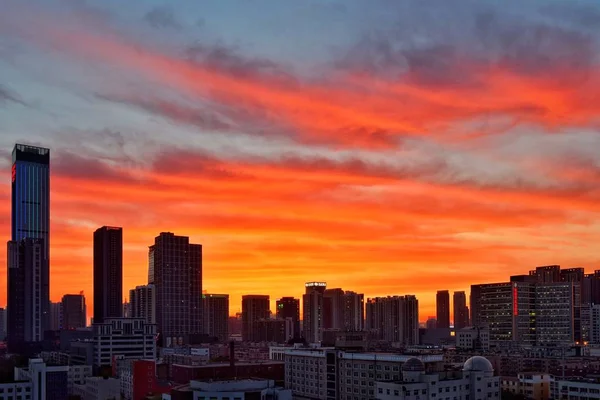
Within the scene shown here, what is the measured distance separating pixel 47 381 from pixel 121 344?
66752 mm

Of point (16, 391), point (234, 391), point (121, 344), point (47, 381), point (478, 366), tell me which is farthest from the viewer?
point (121, 344)

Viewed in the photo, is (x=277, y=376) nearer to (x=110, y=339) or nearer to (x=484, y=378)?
(x=110, y=339)

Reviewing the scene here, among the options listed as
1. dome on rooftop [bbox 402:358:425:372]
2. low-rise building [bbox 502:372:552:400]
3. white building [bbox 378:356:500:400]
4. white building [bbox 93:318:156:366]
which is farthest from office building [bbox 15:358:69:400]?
low-rise building [bbox 502:372:552:400]

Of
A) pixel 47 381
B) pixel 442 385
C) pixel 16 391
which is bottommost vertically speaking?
pixel 16 391

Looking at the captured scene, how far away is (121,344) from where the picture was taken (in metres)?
176

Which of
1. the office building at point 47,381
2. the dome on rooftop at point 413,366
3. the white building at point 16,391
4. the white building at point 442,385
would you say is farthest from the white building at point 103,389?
the white building at point 442,385

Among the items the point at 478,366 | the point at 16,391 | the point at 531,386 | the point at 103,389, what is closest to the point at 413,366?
the point at 478,366

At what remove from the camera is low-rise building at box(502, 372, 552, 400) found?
121500 mm

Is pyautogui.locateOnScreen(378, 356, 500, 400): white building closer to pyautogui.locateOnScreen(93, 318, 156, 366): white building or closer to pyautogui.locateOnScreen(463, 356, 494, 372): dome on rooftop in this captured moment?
pyautogui.locateOnScreen(463, 356, 494, 372): dome on rooftop

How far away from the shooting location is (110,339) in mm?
174500

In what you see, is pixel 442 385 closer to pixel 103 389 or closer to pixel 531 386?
pixel 531 386

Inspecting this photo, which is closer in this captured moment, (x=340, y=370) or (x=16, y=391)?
(x=16, y=391)

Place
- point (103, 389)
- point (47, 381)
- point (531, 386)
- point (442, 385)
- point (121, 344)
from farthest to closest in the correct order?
point (121, 344) < point (103, 389) < point (531, 386) < point (47, 381) < point (442, 385)

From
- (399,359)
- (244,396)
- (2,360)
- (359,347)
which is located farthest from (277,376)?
(2,360)
